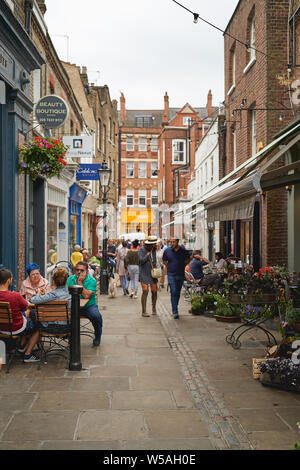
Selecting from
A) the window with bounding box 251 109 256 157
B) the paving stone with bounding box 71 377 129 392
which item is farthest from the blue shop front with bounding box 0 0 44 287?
the window with bounding box 251 109 256 157

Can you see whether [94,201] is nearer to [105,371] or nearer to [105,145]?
[105,145]

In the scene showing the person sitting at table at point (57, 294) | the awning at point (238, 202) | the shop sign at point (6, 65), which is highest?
the shop sign at point (6, 65)

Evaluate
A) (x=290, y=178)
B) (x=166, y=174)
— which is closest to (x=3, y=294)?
(x=290, y=178)

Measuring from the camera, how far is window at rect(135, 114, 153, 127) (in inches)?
2494

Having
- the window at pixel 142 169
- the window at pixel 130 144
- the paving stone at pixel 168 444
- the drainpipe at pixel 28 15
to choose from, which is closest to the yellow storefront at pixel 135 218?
the window at pixel 142 169

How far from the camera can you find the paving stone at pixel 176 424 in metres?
4.30

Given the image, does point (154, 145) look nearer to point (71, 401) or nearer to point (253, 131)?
point (253, 131)

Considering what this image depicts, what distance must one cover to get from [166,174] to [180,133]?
442cm

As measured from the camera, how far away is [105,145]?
116 ft

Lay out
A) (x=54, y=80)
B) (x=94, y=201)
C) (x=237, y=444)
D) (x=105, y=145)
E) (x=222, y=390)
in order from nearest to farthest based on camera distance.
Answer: (x=237, y=444)
(x=222, y=390)
(x=54, y=80)
(x=94, y=201)
(x=105, y=145)

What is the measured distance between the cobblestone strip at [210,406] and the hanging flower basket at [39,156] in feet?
13.8

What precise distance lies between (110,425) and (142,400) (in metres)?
0.82

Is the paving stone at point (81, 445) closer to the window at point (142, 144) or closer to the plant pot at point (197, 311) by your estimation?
the plant pot at point (197, 311)
